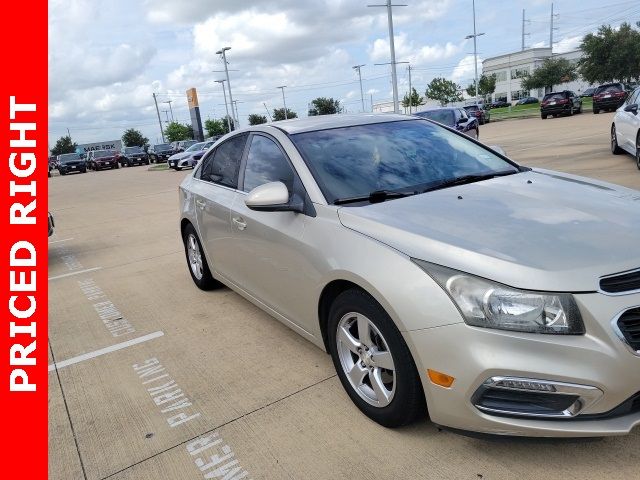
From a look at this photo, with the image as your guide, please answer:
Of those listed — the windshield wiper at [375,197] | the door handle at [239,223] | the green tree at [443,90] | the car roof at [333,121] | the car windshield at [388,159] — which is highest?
the green tree at [443,90]

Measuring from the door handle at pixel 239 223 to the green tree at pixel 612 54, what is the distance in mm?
51220

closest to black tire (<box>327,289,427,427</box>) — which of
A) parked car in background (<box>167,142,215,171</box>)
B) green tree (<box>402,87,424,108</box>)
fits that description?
parked car in background (<box>167,142,215,171</box>)

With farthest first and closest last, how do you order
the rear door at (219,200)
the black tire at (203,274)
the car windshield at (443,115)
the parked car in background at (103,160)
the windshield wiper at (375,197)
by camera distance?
the parked car in background at (103,160) < the car windshield at (443,115) < the black tire at (203,274) < the rear door at (219,200) < the windshield wiper at (375,197)

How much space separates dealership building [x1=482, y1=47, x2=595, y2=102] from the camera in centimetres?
9894

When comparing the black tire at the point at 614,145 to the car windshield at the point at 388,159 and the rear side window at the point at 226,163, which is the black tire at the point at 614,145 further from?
the rear side window at the point at 226,163

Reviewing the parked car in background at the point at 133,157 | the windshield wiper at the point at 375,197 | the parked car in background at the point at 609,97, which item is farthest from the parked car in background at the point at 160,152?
the windshield wiper at the point at 375,197

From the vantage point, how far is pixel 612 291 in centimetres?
208

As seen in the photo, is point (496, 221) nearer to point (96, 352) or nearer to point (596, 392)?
point (596, 392)

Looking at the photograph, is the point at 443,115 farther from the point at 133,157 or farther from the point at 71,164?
the point at 71,164

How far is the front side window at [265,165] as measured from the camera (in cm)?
349

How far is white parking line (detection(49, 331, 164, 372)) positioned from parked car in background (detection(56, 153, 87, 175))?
41.3 metres

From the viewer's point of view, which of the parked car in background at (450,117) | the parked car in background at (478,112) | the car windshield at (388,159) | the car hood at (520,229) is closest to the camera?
the car hood at (520,229)

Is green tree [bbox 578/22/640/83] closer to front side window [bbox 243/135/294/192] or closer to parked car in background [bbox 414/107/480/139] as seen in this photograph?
parked car in background [bbox 414/107/480/139]

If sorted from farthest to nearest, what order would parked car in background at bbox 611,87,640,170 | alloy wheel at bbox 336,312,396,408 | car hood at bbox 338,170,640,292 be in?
1. parked car in background at bbox 611,87,640,170
2. alloy wheel at bbox 336,312,396,408
3. car hood at bbox 338,170,640,292
